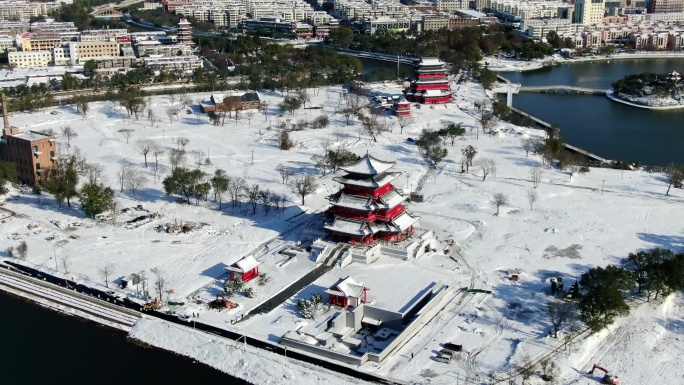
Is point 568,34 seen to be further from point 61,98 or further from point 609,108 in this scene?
point 61,98

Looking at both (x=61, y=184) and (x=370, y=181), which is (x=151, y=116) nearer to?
(x=61, y=184)

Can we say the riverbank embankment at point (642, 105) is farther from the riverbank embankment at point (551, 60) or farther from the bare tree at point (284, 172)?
the bare tree at point (284, 172)

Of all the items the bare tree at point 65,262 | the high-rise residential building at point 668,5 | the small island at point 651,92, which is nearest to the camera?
the bare tree at point 65,262

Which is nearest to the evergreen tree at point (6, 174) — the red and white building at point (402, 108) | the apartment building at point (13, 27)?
the red and white building at point (402, 108)

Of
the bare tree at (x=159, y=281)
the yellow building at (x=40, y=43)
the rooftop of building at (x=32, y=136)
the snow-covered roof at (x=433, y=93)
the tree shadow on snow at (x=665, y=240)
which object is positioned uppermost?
the yellow building at (x=40, y=43)

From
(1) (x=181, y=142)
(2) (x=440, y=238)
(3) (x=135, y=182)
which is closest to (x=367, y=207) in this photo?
(2) (x=440, y=238)

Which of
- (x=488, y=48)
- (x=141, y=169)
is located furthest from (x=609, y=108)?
(x=141, y=169)

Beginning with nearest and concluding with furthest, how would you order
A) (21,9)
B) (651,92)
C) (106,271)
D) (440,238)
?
1. (106,271)
2. (440,238)
3. (651,92)
4. (21,9)
